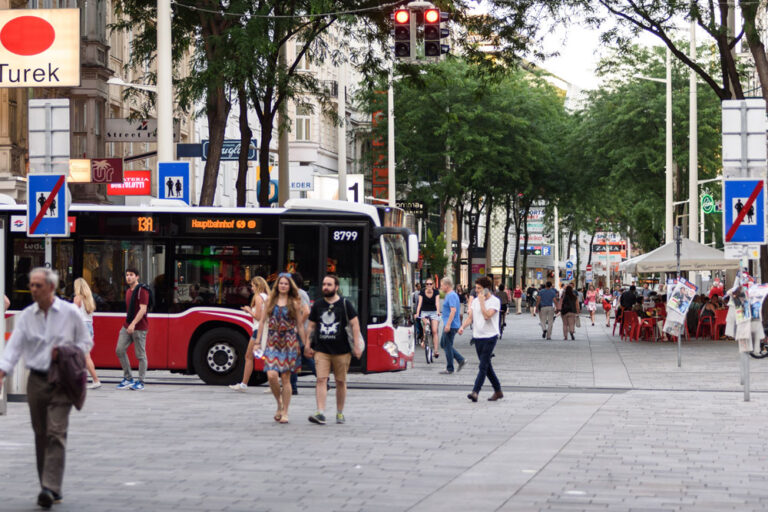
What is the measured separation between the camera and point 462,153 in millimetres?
57969

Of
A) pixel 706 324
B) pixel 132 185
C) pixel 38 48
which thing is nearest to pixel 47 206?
pixel 38 48

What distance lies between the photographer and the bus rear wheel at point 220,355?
22625 millimetres

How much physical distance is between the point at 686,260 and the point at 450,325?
14879mm

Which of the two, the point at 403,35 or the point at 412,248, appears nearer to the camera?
the point at 403,35

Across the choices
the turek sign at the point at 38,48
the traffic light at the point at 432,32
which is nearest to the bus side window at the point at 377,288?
the traffic light at the point at 432,32

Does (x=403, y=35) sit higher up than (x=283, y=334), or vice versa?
(x=403, y=35)

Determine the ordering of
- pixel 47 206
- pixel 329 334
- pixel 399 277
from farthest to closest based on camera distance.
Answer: pixel 399 277 → pixel 47 206 → pixel 329 334

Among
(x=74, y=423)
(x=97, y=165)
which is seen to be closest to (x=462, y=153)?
(x=97, y=165)

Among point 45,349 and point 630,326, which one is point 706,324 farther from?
point 45,349

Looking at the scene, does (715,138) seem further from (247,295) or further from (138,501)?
(138,501)

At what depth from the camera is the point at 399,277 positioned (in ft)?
75.8

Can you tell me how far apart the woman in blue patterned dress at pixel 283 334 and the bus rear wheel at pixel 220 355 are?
638cm

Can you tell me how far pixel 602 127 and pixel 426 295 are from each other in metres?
27.5

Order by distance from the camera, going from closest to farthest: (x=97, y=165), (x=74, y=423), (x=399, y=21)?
1. (x=74, y=423)
2. (x=399, y=21)
3. (x=97, y=165)
